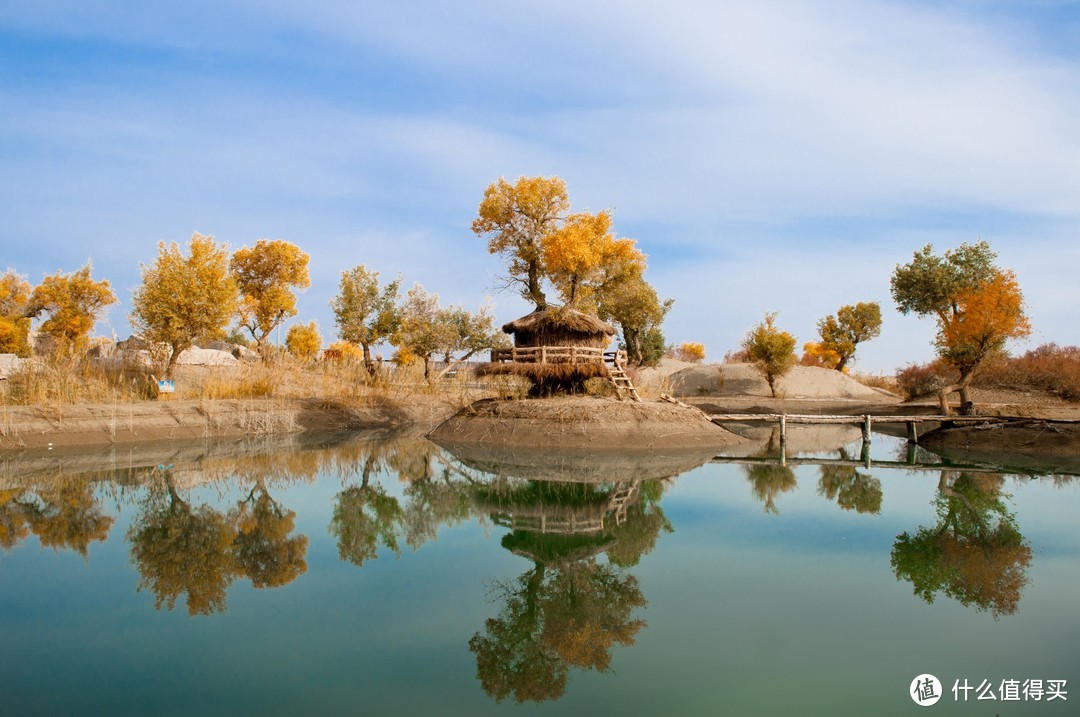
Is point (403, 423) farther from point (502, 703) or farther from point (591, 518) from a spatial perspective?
point (502, 703)

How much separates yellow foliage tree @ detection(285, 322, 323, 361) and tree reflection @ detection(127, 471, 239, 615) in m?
43.2

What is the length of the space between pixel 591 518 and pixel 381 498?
498 cm

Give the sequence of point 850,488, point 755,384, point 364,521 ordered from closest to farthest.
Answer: point 364,521, point 850,488, point 755,384

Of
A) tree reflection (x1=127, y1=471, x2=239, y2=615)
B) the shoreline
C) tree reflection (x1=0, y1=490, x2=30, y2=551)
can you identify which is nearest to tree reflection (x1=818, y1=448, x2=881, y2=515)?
the shoreline

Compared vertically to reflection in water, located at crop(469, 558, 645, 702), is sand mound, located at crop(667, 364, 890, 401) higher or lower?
higher

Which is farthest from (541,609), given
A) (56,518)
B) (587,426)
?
(587,426)

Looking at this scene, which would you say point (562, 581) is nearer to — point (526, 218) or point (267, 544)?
point (267, 544)

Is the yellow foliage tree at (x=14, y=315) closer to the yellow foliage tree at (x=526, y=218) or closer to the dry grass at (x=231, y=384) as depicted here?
the dry grass at (x=231, y=384)

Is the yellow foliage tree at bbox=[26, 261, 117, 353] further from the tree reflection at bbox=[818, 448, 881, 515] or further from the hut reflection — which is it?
the tree reflection at bbox=[818, 448, 881, 515]

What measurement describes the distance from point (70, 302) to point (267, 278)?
11290 millimetres

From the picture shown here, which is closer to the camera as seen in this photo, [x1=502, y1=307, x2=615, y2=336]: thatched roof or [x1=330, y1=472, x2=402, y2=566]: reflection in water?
[x1=330, y1=472, x2=402, y2=566]: reflection in water

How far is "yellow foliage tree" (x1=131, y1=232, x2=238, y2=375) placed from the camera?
25969mm

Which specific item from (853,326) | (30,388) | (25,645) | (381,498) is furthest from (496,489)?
(853,326)

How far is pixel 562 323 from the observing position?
1000 inches
